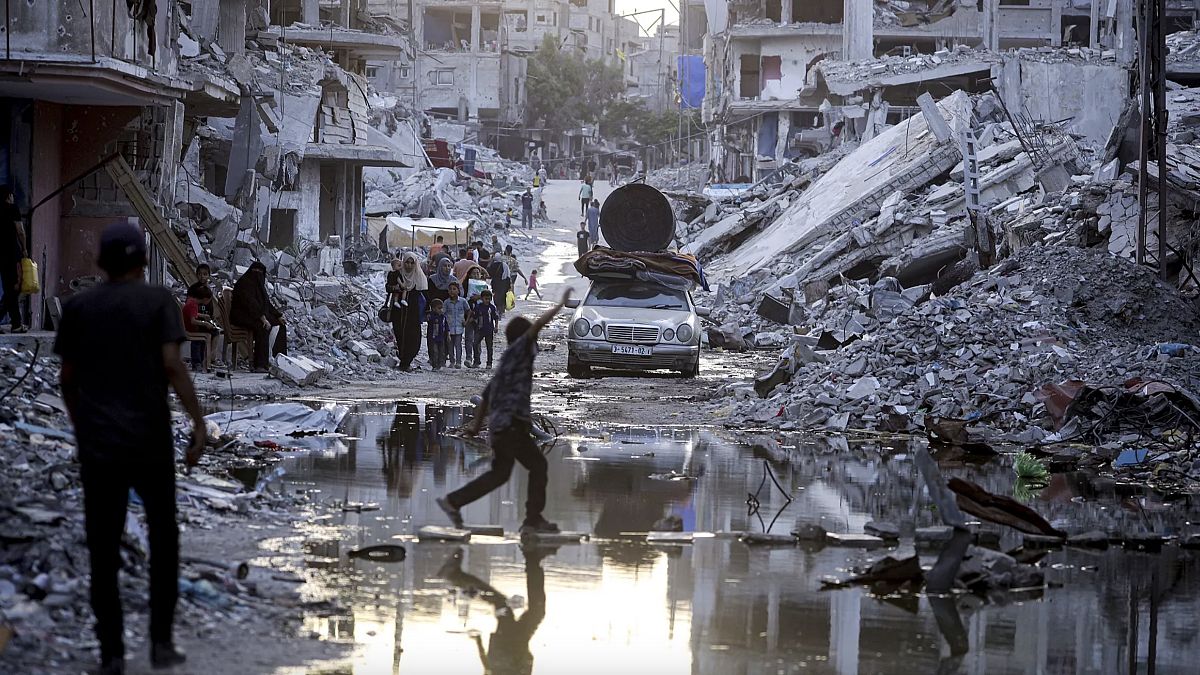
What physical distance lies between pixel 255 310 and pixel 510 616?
44.1 ft

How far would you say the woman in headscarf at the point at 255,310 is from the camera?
19.8 metres

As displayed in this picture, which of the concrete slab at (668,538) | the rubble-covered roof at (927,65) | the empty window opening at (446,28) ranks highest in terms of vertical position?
the empty window opening at (446,28)

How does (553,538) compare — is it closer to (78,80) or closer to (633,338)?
(78,80)

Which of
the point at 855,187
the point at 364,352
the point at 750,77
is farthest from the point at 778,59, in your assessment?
the point at 364,352

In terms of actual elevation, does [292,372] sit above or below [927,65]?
below

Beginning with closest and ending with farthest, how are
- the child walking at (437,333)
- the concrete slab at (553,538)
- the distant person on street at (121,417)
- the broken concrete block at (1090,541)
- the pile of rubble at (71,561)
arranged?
1. the distant person on street at (121,417)
2. the pile of rubble at (71,561)
3. the concrete slab at (553,538)
4. the broken concrete block at (1090,541)
5. the child walking at (437,333)

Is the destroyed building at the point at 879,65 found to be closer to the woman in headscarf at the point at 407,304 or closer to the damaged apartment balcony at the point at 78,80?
the woman in headscarf at the point at 407,304

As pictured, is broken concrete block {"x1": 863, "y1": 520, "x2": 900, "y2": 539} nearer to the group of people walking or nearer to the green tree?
the group of people walking

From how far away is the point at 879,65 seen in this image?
53938 mm

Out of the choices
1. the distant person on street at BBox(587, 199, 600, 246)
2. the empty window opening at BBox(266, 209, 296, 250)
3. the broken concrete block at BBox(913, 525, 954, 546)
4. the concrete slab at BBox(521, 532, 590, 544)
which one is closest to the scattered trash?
the concrete slab at BBox(521, 532, 590, 544)

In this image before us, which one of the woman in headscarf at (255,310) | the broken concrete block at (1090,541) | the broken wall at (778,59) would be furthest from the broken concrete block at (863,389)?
the broken wall at (778,59)

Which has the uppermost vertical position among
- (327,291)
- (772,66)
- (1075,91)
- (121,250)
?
(772,66)

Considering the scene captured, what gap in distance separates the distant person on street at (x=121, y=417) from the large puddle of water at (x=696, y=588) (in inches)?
37.9

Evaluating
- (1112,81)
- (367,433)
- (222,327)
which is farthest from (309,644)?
(1112,81)
